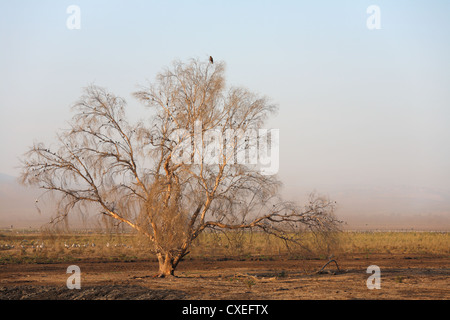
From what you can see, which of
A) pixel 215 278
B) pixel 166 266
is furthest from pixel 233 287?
pixel 166 266

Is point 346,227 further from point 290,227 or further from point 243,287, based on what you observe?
point 243,287

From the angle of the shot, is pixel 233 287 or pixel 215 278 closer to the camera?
pixel 233 287

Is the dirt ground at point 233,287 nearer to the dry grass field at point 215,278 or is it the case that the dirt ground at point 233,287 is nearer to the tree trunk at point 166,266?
the dry grass field at point 215,278

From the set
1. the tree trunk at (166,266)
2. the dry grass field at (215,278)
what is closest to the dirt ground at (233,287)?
the dry grass field at (215,278)

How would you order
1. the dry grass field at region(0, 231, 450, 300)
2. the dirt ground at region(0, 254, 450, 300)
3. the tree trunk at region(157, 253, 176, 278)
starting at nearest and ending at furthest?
1. the dirt ground at region(0, 254, 450, 300)
2. the dry grass field at region(0, 231, 450, 300)
3. the tree trunk at region(157, 253, 176, 278)

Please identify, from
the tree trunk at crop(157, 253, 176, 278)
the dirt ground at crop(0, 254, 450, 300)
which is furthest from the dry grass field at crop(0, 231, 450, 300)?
the tree trunk at crop(157, 253, 176, 278)

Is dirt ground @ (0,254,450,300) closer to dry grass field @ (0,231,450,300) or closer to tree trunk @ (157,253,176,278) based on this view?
dry grass field @ (0,231,450,300)

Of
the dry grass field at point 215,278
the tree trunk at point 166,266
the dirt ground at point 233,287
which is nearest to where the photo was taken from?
the dirt ground at point 233,287

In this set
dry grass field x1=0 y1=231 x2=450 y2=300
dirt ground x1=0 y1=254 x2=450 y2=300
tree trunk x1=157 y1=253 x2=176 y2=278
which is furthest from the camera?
tree trunk x1=157 y1=253 x2=176 y2=278

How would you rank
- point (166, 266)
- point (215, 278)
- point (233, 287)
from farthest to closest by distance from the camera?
1. point (215, 278)
2. point (166, 266)
3. point (233, 287)

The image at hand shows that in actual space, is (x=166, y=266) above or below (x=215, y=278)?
above

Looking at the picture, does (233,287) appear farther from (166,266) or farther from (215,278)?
(166,266)

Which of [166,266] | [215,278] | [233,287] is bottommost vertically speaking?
[215,278]
